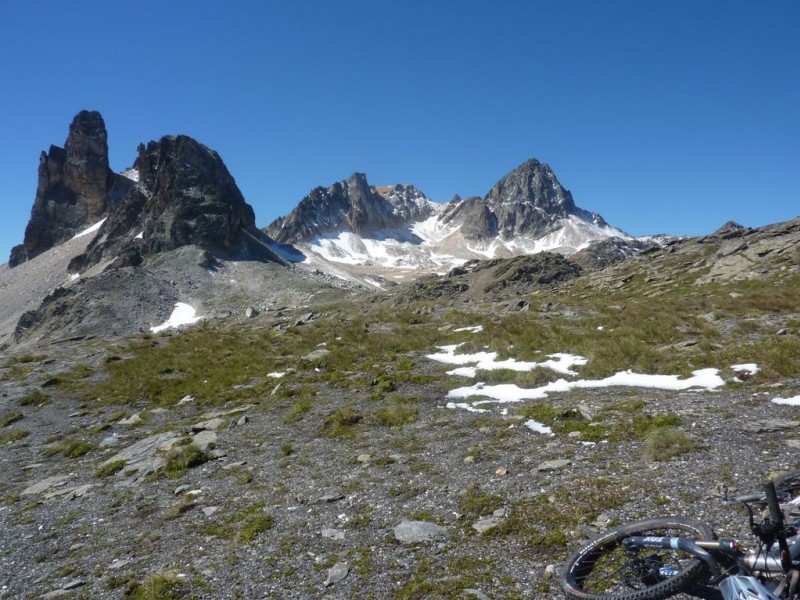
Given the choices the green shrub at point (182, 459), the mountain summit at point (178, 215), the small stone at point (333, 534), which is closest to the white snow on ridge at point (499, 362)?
the green shrub at point (182, 459)

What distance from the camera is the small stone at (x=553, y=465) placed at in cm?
1037

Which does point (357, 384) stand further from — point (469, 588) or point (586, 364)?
point (469, 588)

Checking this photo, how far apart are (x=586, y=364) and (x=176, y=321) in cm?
9639

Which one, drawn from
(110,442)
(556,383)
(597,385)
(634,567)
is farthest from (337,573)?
(110,442)

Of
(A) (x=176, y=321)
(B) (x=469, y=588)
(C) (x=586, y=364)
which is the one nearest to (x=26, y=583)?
(B) (x=469, y=588)

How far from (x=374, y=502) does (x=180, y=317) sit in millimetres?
101029

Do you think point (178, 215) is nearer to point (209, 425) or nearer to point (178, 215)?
point (178, 215)

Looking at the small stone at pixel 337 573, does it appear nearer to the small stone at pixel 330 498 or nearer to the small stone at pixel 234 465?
the small stone at pixel 330 498

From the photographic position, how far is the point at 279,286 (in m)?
119

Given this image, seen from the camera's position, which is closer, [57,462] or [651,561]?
[651,561]

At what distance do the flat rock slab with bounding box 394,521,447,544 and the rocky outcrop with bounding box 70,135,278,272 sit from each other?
14106 cm

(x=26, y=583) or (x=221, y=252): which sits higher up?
(x=221, y=252)

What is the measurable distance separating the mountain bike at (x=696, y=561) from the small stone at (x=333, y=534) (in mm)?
4377

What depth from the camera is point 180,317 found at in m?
99.2
